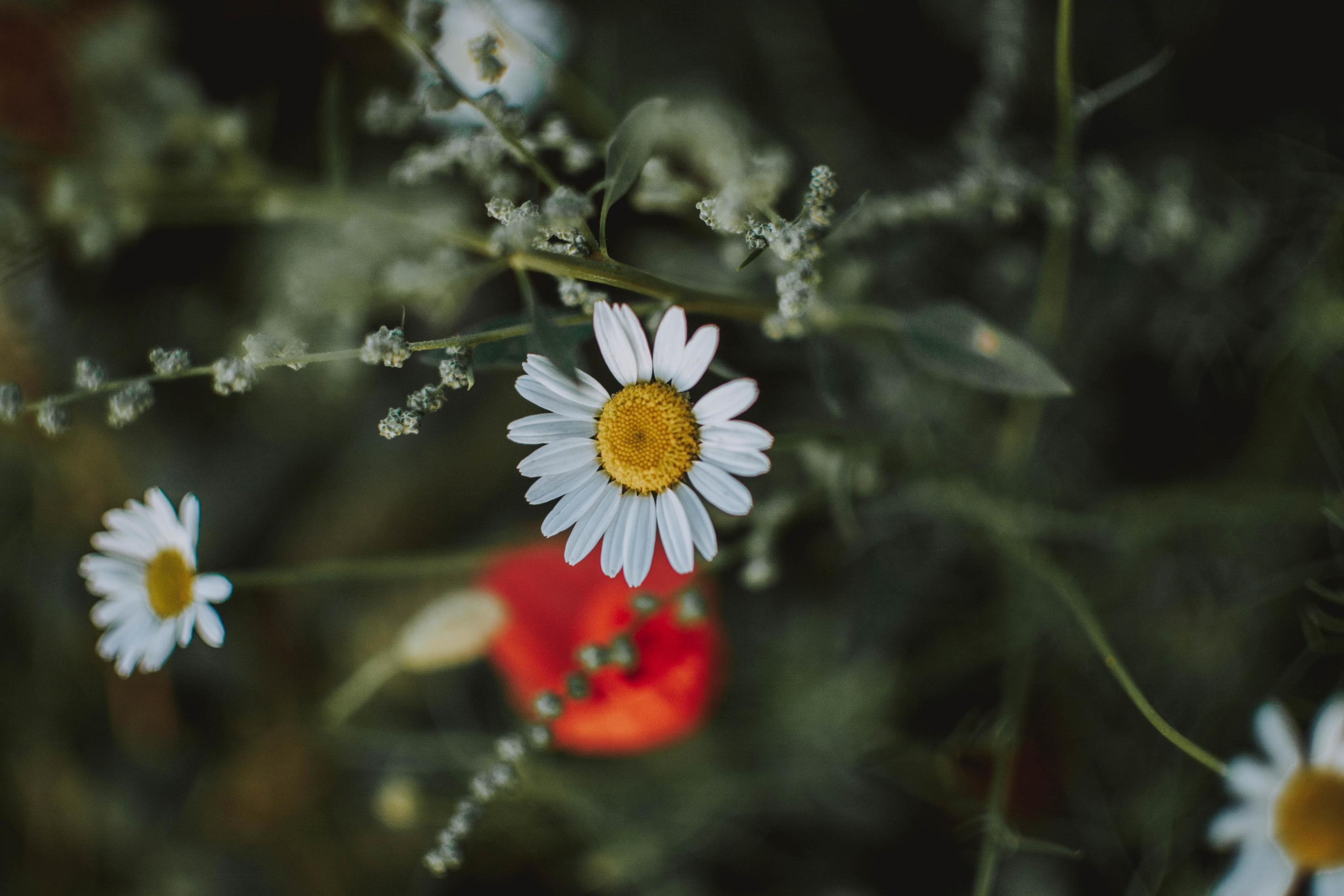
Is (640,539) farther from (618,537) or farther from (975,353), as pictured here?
(975,353)

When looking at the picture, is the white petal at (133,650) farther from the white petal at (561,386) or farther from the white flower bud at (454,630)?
the white petal at (561,386)

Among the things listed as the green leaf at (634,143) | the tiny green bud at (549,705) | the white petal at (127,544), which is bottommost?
the tiny green bud at (549,705)

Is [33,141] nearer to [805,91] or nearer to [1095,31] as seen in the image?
[805,91]

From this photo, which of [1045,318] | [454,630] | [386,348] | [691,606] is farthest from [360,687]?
[1045,318]

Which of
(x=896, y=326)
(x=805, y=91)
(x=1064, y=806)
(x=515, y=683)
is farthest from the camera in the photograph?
(x=805, y=91)

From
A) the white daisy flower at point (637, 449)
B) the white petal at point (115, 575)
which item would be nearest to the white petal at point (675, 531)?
the white daisy flower at point (637, 449)

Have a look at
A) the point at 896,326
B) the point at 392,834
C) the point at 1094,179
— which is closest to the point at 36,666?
the point at 392,834
